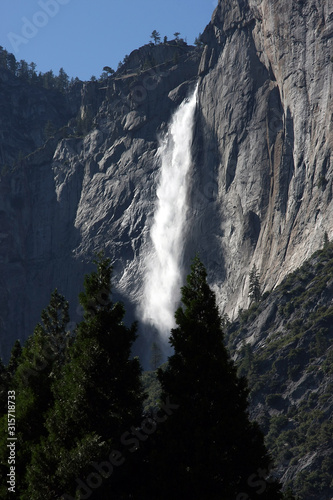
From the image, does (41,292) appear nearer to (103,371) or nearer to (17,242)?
(17,242)

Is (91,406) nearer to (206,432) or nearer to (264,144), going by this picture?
(206,432)

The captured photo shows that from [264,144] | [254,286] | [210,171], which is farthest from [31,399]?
[210,171]

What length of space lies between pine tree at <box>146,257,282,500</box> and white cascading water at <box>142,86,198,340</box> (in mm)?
119153

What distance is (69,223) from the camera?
17288 cm

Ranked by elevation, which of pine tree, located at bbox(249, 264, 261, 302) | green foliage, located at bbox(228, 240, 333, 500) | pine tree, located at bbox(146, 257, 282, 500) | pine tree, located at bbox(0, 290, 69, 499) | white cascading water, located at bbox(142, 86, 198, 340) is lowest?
Result: pine tree, located at bbox(146, 257, 282, 500)

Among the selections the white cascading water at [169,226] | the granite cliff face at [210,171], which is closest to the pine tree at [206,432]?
the granite cliff face at [210,171]

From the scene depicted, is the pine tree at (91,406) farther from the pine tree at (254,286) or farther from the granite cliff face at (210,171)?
the pine tree at (254,286)

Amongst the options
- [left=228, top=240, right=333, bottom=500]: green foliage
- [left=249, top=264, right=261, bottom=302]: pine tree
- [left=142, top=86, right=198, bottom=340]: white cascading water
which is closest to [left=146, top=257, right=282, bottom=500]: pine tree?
[left=228, top=240, right=333, bottom=500]: green foliage

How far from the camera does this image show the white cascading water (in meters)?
151

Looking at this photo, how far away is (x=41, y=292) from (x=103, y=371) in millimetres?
139601

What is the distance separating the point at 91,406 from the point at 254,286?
102 metres

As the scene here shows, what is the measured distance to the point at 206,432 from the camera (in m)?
23.0

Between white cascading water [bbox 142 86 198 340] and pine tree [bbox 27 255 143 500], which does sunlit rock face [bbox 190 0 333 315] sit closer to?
white cascading water [bbox 142 86 198 340]

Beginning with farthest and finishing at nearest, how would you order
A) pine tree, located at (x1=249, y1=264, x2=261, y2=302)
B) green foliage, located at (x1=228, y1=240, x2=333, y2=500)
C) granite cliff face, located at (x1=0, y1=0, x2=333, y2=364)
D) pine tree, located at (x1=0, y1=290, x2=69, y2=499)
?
granite cliff face, located at (x1=0, y1=0, x2=333, y2=364), pine tree, located at (x1=249, y1=264, x2=261, y2=302), green foliage, located at (x1=228, y1=240, x2=333, y2=500), pine tree, located at (x1=0, y1=290, x2=69, y2=499)
